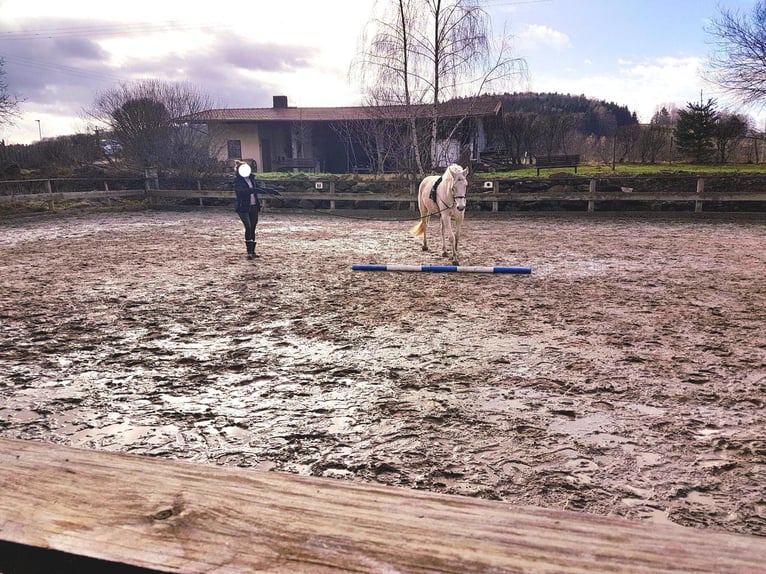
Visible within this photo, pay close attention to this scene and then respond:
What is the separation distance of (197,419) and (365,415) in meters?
1.12

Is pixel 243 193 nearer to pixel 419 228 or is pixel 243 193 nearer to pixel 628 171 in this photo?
pixel 419 228

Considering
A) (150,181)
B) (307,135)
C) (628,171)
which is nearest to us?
(628,171)

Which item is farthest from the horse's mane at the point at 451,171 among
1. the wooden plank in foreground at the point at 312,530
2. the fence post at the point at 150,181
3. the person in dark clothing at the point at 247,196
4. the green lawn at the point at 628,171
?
the fence post at the point at 150,181

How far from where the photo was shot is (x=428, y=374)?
433 centimetres

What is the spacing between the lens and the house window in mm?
32562

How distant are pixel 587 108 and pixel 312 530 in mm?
67564

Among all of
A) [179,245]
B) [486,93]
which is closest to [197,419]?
[179,245]

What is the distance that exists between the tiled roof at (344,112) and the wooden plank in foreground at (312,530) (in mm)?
20776

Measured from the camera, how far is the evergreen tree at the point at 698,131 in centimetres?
2534

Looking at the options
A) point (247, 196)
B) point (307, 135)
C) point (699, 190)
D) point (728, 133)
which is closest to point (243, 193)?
point (247, 196)

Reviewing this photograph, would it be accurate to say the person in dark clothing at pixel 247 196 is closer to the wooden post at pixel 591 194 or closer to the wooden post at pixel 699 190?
the wooden post at pixel 591 194

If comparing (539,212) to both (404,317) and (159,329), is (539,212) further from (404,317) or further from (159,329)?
(159,329)

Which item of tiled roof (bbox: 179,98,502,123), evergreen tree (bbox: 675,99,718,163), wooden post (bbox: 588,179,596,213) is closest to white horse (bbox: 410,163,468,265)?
wooden post (bbox: 588,179,596,213)

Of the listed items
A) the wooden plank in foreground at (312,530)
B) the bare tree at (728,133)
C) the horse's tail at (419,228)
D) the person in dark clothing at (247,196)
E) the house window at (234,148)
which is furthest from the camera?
the house window at (234,148)
